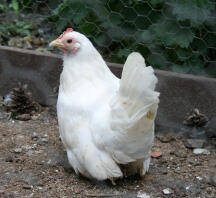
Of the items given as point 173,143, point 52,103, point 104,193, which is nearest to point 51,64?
point 52,103

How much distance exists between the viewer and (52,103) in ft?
9.73

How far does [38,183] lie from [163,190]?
2.10ft

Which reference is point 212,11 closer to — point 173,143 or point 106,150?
point 173,143

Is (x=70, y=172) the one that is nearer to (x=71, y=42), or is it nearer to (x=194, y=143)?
(x=71, y=42)

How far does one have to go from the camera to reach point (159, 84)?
A: 2680 millimetres

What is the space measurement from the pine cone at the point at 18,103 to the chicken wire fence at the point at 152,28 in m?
0.56

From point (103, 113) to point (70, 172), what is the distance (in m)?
0.47

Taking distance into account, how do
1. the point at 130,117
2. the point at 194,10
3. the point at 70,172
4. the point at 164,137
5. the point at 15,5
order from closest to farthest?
the point at 130,117 < the point at 70,172 < the point at 194,10 < the point at 164,137 < the point at 15,5

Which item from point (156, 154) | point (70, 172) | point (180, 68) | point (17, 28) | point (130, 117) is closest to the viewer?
point (130, 117)

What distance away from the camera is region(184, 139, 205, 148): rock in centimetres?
251

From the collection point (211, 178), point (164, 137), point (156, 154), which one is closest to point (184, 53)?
point (164, 137)

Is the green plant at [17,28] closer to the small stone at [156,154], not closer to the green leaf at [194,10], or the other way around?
the green leaf at [194,10]

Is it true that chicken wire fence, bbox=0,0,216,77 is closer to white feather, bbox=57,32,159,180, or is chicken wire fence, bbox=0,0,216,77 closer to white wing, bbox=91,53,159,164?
white feather, bbox=57,32,159,180

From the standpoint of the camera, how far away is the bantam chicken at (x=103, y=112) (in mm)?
1711
